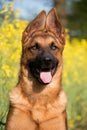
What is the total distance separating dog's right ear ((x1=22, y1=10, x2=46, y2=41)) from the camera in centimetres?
918

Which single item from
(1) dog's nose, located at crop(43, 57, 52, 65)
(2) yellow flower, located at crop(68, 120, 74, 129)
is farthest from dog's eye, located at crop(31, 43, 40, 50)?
(2) yellow flower, located at crop(68, 120, 74, 129)

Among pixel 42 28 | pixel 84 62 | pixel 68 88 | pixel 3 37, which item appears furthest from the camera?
pixel 84 62

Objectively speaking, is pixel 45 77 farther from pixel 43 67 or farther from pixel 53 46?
pixel 53 46

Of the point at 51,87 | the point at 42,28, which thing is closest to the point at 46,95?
the point at 51,87

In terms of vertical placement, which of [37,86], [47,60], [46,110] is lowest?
[46,110]

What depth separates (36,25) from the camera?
30.5 feet

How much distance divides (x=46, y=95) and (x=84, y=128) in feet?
13.9

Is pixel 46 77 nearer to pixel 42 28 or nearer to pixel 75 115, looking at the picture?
pixel 42 28

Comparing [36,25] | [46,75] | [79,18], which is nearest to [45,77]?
[46,75]

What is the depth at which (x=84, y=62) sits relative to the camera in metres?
16.9

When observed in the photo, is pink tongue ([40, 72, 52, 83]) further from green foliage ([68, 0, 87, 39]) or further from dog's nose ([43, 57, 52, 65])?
green foliage ([68, 0, 87, 39])

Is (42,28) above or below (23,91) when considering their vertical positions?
above

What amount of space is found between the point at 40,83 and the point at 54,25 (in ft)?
2.75

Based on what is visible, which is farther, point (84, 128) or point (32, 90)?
point (84, 128)
